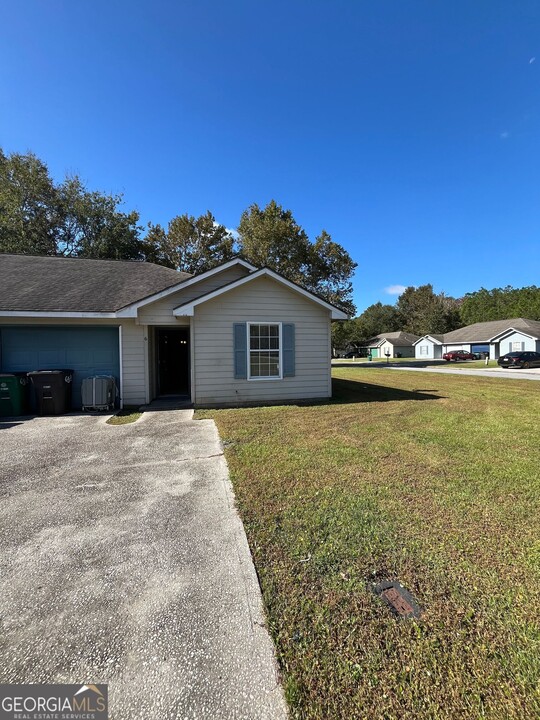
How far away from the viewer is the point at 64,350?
8.75m

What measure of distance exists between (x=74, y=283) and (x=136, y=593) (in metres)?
10.4

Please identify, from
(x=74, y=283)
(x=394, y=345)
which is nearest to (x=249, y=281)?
(x=74, y=283)

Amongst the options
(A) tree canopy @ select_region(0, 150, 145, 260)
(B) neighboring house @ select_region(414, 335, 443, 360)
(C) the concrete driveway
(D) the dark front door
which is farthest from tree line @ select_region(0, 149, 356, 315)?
(B) neighboring house @ select_region(414, 335, 443, 360)

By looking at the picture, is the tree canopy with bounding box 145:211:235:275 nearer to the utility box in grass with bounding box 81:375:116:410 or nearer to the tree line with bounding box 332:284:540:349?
the utility box in grass with bounding box 81:375:116:410

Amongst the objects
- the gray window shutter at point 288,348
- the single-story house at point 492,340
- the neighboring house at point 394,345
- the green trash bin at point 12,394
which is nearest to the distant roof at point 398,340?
the neighboring house at point 394,345

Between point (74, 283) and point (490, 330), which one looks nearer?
point (74, 283)

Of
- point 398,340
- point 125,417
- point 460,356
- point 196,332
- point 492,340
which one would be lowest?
point 125,417

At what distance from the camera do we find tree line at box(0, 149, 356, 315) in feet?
76.6

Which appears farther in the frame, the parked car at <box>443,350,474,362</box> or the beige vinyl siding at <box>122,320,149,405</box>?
the parked car at <box>443,350,474,362</box>

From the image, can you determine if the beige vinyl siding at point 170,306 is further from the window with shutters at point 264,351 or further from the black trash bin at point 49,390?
the black trash bin at point 49,390

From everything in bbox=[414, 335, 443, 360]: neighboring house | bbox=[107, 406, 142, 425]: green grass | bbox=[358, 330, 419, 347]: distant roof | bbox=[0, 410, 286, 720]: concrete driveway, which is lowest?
bbox=[0, 410, 286, 720]: concrete driveway

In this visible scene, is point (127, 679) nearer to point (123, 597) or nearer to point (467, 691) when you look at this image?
point (123, 597)

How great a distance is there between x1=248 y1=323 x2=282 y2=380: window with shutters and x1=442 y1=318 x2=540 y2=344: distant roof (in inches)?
1522

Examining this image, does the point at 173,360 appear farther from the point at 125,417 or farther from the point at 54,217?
the point at 54,217
